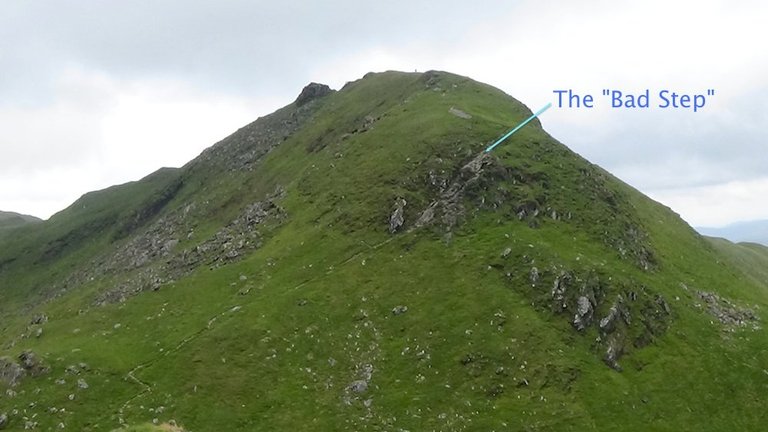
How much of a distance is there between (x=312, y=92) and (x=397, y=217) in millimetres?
85863

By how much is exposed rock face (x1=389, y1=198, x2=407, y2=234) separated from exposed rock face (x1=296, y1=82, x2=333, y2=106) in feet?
267

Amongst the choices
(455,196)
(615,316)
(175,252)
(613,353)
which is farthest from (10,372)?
(615,316)

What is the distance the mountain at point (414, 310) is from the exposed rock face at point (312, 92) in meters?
47.5

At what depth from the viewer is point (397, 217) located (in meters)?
87.9

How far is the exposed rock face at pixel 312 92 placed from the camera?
162500mm

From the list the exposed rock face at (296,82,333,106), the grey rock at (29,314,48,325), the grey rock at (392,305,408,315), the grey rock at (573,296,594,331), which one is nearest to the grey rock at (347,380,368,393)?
the grey rock at (392,305,408,315)

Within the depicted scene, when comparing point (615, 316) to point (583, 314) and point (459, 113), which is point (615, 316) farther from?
point (459, 113)

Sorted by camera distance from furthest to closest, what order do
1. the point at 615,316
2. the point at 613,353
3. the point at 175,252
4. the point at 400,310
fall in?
the point at 175,252
the point at 400,310
the point at 615,316
the point at 613,353

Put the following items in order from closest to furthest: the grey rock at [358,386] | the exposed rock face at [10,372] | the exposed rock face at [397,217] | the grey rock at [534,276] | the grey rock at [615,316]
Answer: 1. the grey rock at [358,386]
2. the exposed rock face at [10,372]
3. the grey rock at [615,316]
4. the grey rock at [534,276]
5. the exposed rock face at [397,217]

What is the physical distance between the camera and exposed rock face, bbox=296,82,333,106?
16250 centimetres

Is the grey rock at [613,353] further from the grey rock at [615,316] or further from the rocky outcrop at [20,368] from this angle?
the rocky outcrop at [20,368]

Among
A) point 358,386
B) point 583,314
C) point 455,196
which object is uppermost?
point 455,196

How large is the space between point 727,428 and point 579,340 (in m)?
16.5

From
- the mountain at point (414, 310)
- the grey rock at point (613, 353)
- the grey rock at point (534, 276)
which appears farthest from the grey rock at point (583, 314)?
the grey rock at point (534, 276)
